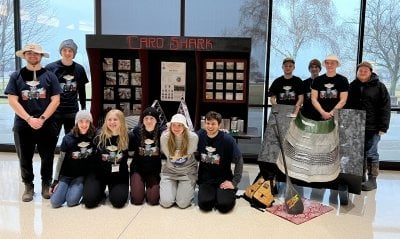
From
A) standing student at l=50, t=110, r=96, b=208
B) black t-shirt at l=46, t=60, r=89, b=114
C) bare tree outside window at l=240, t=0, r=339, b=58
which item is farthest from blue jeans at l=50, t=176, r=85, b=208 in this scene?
bare tree outside window at l=240, t=0, r=339, b=58

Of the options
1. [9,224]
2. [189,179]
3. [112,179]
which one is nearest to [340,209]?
[189,179]

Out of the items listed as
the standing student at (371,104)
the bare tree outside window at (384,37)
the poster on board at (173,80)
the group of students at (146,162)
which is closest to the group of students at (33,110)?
the group of students at (146,162)

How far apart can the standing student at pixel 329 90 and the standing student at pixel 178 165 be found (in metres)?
1.56

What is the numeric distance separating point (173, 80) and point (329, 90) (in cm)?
199

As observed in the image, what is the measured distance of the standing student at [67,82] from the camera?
465 centimetres

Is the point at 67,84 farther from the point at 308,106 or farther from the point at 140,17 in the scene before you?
the point at 308,106

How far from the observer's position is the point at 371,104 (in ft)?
15.4

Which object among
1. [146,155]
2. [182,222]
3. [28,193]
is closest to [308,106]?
[146,155]

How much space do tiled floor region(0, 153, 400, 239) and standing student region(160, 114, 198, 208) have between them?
5.0 inches

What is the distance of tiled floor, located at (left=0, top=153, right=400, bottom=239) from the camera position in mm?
3420

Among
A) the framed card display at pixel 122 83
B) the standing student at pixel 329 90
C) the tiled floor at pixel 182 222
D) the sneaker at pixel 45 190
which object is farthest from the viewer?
the framed card display at pixel 122 83

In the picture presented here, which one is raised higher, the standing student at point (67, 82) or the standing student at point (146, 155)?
the standing student at point (67, 82)

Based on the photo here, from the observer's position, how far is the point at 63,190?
405 cm

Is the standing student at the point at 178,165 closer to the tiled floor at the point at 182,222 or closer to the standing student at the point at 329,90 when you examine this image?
the tiled floor at the point at 182,222
